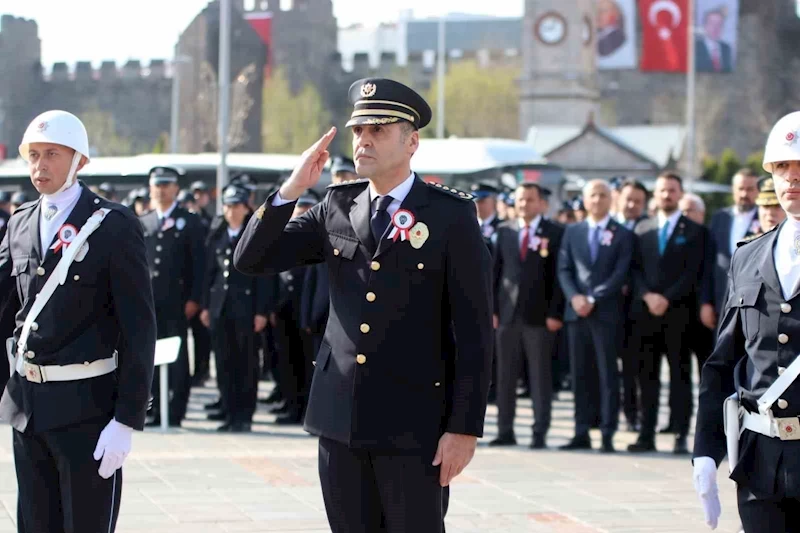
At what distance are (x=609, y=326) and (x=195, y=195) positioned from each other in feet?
29.7

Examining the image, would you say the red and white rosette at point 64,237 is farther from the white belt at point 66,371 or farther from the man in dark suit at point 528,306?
the man in dark suit at point 528,306

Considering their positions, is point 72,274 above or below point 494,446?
above

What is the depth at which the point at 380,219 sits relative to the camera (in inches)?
208

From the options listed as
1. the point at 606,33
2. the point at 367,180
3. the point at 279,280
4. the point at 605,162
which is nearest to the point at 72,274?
the point at 367,180

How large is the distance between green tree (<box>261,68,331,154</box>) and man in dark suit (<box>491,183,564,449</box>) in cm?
6384


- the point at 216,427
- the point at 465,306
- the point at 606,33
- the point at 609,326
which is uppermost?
the point at 606,33

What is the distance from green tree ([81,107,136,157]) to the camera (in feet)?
260

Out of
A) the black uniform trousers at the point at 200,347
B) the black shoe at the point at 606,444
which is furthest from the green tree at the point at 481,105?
the black shoe at the point at 606,444

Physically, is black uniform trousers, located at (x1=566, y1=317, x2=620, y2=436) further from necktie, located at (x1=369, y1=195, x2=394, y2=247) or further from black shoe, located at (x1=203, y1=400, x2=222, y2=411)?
necktie, located at (x1=369, y1=195, x2=394, y2=247)

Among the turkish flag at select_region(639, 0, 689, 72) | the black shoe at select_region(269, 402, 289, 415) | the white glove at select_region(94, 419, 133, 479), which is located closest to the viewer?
the white glove at select_region(94, 419, 133, 479)

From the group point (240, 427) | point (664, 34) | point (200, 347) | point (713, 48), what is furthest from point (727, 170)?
point (240, 427)

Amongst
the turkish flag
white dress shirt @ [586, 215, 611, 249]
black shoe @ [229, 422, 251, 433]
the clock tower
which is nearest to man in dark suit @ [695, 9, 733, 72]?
the turkish flag

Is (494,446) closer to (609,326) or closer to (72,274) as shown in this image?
(609,326)

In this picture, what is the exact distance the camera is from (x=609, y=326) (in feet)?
38.3
